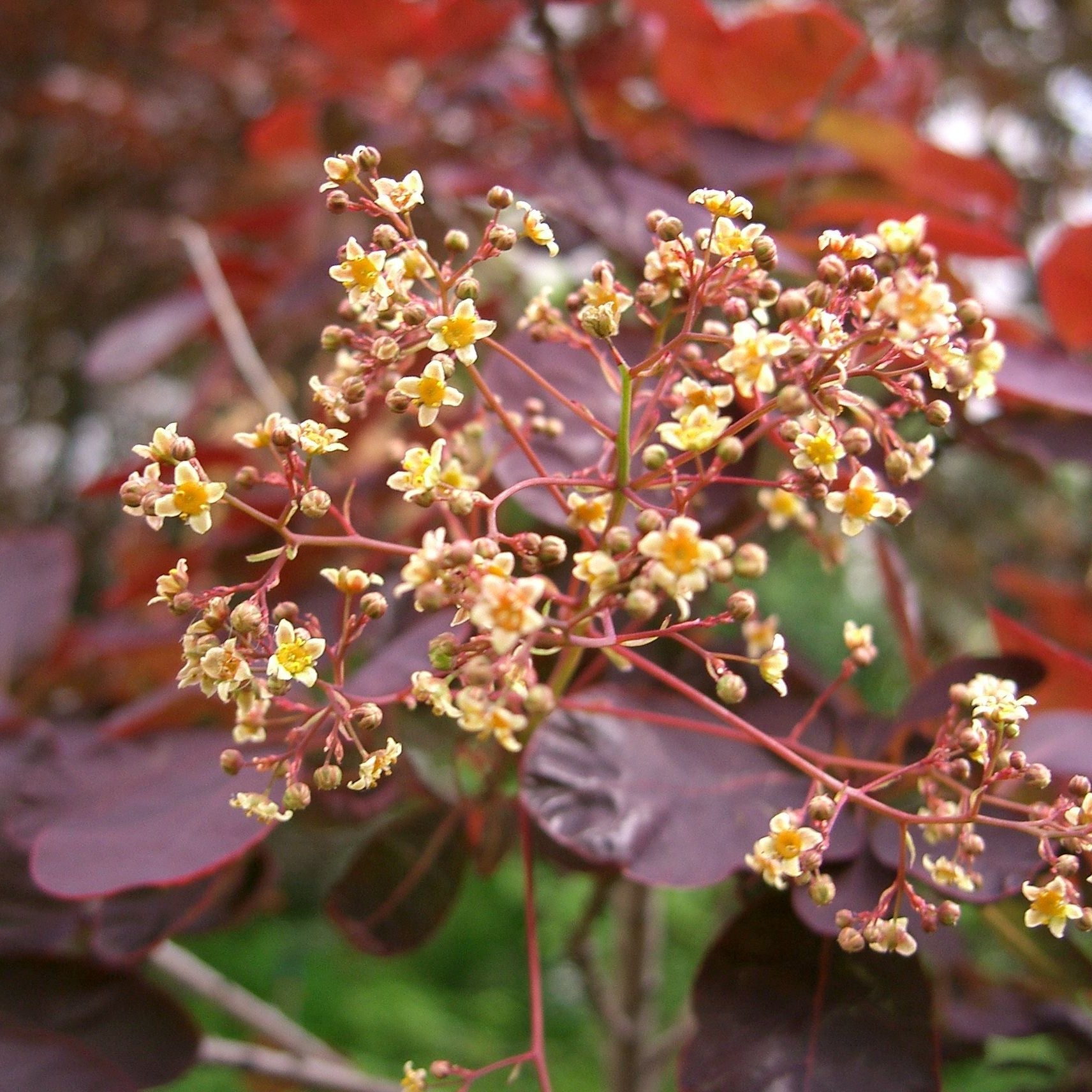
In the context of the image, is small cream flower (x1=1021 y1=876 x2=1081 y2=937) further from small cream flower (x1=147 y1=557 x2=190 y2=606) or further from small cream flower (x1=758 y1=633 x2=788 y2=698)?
small cream flower (x1=147 y1=557 x2=190 y2=606)

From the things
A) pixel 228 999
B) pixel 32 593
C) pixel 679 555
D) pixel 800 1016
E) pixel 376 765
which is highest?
pixel 679 555

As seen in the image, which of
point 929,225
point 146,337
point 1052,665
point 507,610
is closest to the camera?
point 507,610

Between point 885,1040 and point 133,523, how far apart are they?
1.89 m

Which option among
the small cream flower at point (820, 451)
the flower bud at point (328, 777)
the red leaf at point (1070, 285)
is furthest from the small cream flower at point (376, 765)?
the red leaf at point (1070, 285)

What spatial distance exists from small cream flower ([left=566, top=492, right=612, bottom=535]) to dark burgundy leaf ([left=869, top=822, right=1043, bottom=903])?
0.23 metres

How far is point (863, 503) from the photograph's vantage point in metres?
0.44

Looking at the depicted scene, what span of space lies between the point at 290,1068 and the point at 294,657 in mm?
613

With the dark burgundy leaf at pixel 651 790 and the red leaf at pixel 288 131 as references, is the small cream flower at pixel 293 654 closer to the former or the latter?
the dark burgundy leaf at pixel 651 790

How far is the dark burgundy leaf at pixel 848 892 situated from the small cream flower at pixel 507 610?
0.88 feet

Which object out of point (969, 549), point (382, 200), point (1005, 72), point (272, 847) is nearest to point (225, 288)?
point (272, 847)

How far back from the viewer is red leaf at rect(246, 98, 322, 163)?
4.00ft

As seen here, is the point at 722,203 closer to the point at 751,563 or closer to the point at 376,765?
the point at 751,563

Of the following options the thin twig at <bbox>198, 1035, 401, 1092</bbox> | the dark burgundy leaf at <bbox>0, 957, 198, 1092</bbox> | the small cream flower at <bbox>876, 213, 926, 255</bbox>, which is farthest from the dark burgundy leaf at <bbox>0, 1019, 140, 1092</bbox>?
the small cream flower at <bbox>876, 213, 926, 255</bbox>

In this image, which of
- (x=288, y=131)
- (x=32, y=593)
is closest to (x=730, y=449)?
(x=32, y=593)
